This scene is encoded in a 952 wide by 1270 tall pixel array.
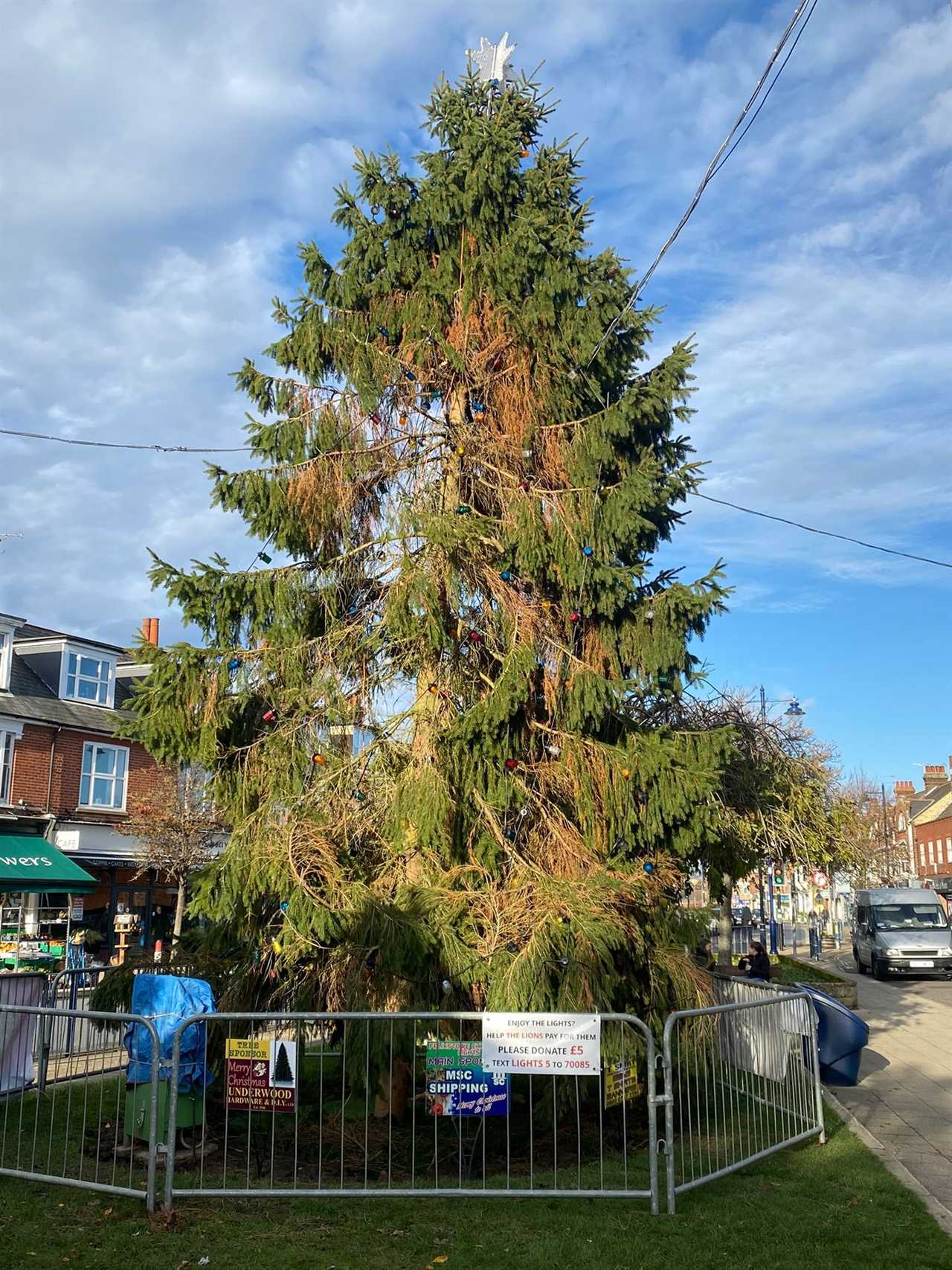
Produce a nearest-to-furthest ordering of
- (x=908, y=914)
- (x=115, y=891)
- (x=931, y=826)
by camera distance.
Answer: (x=908, y=914)
(x=115, y=891)
(x=931, y=826)

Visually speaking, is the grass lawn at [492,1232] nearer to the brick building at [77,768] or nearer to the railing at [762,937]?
the railing at [762,937]

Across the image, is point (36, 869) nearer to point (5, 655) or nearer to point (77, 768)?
point (77, 768)

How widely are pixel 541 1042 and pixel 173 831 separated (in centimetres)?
2330

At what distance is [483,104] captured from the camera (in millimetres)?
Answer: 12555

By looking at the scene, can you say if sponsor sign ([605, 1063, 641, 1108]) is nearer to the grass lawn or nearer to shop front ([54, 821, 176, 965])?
the grass lawn

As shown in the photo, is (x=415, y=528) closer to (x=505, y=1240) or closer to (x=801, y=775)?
(x=505, y=1240)

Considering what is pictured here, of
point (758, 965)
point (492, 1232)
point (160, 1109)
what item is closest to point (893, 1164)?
point (492, 1232)

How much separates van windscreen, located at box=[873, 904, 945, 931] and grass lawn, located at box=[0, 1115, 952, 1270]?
24235 mm

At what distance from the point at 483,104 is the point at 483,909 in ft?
30.4

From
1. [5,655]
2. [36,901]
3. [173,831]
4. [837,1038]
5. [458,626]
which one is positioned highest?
[5,655]

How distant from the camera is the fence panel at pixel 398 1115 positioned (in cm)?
709

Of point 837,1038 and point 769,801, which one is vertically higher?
point 769,801

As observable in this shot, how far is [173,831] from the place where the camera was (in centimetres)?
2861

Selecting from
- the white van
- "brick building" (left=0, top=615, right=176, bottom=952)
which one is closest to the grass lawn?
"brick building" (left=0, top=615, right=176, bottom=952)
